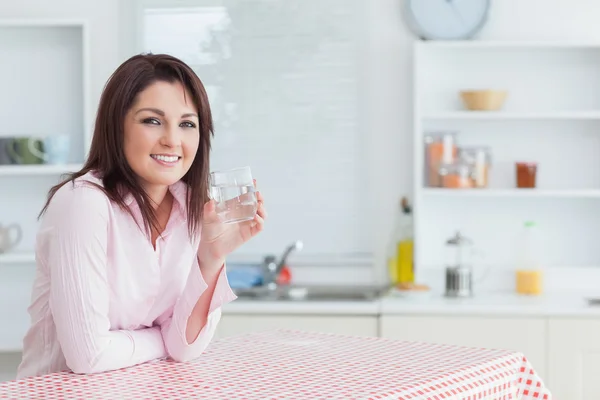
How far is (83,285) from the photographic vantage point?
190 centimetres

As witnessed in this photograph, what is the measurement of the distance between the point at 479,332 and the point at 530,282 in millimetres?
491

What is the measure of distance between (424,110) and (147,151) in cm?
239

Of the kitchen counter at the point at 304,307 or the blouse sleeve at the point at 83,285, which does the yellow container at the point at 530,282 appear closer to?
the kitchen counter at the point at 304,307

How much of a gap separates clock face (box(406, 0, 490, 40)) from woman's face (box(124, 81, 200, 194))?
7.49ft

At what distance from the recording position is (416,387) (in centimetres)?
175

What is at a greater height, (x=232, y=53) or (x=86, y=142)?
(x=232, y=53)

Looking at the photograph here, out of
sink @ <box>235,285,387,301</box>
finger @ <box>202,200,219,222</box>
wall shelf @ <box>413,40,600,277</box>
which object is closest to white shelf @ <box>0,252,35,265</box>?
sink @ <box>235,285,387,301</box>

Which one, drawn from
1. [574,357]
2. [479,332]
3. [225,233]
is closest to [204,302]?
[225,233]

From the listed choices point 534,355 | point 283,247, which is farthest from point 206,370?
point 283,247

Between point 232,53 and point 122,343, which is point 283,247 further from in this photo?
point 122,343

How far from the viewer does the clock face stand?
4.14m

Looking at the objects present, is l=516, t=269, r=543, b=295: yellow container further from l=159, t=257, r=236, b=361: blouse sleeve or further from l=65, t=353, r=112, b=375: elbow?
l=65, t=353, r=112, b=375: elbow

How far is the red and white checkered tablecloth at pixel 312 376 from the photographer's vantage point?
1.71 meters

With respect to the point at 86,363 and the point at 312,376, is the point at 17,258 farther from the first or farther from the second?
the point at 312,376
